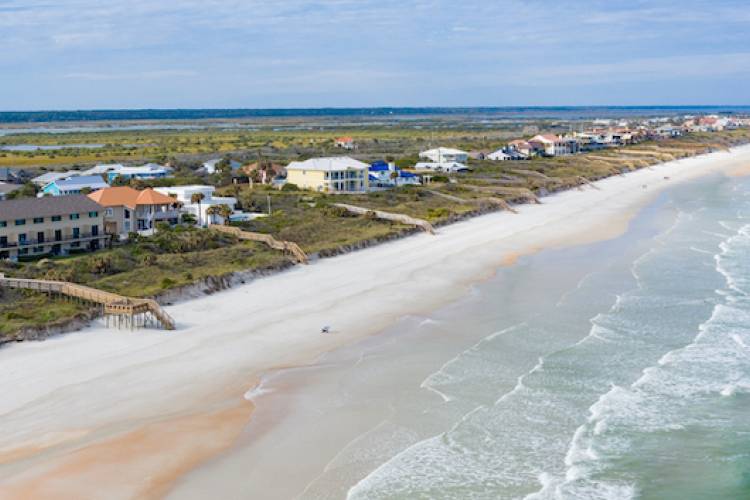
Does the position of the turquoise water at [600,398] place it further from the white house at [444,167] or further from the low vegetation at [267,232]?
the white house at [444,167]

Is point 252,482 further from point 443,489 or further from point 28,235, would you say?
point 28,235

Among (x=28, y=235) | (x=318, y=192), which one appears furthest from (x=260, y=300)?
(x=318, y=192)

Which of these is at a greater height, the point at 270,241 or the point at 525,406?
the point at 270,241

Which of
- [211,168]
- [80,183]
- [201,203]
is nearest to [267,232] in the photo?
[201,203]

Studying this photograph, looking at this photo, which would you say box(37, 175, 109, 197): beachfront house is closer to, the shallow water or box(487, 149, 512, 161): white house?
the shallow water

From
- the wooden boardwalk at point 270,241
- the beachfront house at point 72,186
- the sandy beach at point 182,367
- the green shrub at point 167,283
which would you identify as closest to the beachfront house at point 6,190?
the beachfront house at point 72,186

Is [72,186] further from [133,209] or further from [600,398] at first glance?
[600,398]

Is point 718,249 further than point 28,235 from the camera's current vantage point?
Yes
